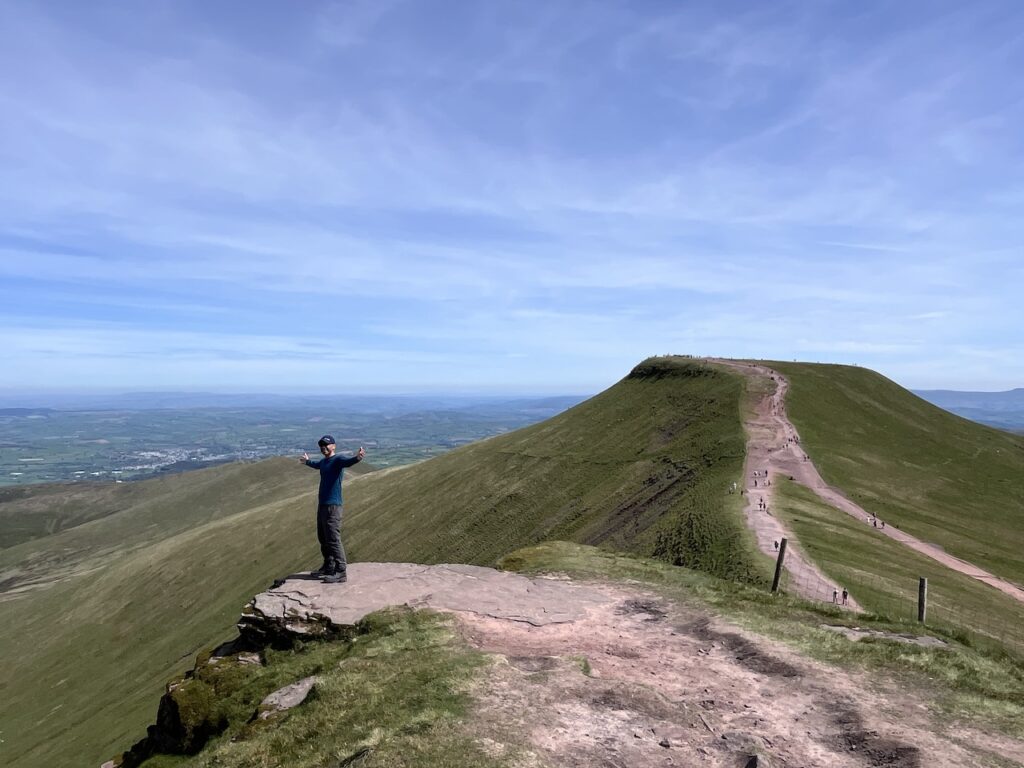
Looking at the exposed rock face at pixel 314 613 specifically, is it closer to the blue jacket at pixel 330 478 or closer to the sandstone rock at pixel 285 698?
the sandstone rock at pixel 285 698

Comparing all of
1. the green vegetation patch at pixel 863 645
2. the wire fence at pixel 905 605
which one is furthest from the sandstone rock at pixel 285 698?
the wire fence at pixel 905 605

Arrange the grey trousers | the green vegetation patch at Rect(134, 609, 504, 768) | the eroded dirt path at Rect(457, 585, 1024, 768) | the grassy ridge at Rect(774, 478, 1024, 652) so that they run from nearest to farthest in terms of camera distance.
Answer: the eroded dirt path at Rect(457, 585, 1024, 768) < the green vegetation patch at Rect(134, 609, 504, 768) < the grey trousers < the grassy ridge at Rect(774, 478, 1024, 652)

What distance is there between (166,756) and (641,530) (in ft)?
144

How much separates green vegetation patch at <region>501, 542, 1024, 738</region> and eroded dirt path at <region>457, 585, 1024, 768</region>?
93cm

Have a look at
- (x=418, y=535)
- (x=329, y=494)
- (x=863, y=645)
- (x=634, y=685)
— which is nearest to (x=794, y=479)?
(x=863, y=645)

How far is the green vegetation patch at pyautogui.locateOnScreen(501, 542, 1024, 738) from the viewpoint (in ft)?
46.9

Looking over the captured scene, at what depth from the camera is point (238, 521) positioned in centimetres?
14800

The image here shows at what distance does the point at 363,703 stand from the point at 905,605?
88.7ft

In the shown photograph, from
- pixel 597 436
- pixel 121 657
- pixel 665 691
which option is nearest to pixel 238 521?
Result: pixel 121 657

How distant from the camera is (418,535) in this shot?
297 feet

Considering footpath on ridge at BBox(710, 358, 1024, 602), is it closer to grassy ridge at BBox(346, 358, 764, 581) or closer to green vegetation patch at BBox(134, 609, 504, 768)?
grassy ridge at BBox(346, 358, 764, 581)

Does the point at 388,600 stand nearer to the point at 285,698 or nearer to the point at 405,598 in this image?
the point at 405,598

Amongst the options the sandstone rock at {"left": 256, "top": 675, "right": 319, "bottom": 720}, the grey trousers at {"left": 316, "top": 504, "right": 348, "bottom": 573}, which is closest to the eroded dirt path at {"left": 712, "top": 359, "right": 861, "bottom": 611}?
the grey trousers at {"left": 316, "top": 504, "right": 348, "bottom": 573}

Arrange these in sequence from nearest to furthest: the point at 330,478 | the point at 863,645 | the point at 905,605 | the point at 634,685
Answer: the point at 634,685 → the point at 863,645 → the point at 330,478 → the point at 905,605
